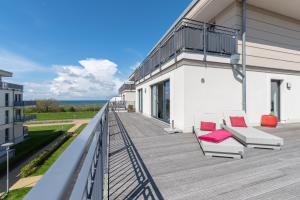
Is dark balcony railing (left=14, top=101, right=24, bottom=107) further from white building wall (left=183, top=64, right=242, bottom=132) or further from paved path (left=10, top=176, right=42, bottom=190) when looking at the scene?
white building wall (left=183, top=64, right=242, bottom=132)

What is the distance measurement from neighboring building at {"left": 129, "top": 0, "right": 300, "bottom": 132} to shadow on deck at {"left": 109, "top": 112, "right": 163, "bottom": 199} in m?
3.31

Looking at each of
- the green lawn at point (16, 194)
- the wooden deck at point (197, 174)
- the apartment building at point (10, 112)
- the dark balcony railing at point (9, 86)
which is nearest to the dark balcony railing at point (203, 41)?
the wooden deck at point (197, 174)

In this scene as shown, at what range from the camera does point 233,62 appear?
743 centimetres

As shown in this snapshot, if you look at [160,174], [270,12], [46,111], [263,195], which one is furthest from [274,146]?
[46,111]

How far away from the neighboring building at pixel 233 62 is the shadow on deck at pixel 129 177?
10.9 feet

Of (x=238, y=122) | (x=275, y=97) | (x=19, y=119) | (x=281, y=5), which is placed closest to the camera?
(x=238, y=122)

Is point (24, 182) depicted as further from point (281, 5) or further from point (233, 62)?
point (281, 5)

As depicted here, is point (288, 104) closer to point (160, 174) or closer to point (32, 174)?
point (160, 174)

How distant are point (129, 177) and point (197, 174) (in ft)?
4.36

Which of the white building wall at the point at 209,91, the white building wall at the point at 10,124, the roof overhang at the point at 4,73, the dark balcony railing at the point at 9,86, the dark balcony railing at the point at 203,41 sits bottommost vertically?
the white building wall at the point at 10,124

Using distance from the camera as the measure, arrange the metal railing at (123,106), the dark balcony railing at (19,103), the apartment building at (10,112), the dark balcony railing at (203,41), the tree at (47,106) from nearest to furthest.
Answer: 1. the dark balcony railing at (203,41)
2. the metal railing at (123,106)
3. the apartment building at (10,112)
4. the dark balcony railing at (19,103)
5. the tree at (47,106)

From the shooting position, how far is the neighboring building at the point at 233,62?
6906 millimetres

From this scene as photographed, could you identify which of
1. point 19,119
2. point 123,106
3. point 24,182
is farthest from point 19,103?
point 24,182

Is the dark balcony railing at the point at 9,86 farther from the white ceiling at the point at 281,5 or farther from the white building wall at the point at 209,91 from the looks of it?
the white ceiling at the point at 281,5
